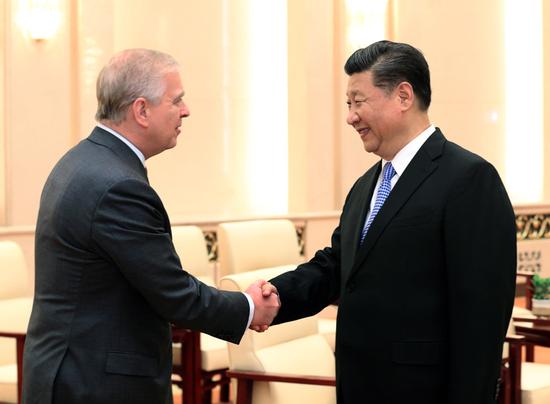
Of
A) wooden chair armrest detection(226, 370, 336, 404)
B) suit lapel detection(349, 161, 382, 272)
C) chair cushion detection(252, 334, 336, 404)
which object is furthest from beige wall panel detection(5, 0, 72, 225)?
suit lapel detection(349, 161, 382, 272)

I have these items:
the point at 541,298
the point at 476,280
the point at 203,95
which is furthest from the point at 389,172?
the point at 203,95

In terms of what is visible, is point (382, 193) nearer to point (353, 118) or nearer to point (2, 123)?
point (353, 118)

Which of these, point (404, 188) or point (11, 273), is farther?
point (11, 273)

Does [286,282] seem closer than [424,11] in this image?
Yes

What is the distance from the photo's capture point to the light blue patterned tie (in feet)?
9.05

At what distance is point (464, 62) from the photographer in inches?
386

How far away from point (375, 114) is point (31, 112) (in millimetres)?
4456

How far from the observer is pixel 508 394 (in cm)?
459

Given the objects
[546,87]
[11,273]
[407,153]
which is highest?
[546,87]

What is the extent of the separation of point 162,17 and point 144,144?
5156 mm

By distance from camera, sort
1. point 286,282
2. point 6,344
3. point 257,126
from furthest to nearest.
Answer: point 257,126 → point 6,344 → point 286,282

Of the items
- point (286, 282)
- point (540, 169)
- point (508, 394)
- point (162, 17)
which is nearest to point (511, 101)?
point (540, 169)

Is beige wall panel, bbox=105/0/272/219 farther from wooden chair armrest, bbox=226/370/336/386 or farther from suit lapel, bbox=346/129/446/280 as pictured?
suit lapel, bbox=346/129/446/280

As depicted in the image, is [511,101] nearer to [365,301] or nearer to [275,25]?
[275,25]
